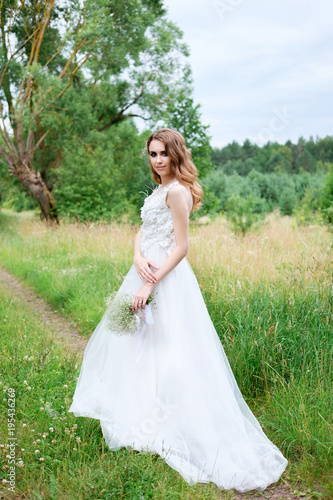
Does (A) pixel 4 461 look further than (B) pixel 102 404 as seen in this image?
No

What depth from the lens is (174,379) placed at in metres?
2.84

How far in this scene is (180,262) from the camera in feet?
10.4

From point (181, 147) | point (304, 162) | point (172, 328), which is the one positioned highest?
point (304, 162)

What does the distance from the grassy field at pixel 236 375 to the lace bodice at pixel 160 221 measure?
3.62ft

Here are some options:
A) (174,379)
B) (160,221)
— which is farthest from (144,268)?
(174,379)

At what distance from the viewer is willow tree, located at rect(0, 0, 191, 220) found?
1409 cm

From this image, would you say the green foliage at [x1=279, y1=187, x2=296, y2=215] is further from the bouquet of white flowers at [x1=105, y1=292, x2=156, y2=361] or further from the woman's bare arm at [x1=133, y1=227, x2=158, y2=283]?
the bouquet of white flowers at [x1=105, y1=292, x2=156, y2=361]

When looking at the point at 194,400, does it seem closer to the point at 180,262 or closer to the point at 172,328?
the point at 172,328

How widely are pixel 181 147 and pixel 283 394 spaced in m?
1.94

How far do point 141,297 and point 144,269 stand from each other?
0.21 metres

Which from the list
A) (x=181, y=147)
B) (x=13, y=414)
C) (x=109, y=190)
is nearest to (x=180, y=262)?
(x=181, y=147)

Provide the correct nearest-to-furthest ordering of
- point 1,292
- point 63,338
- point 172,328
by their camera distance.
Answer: point 172,328 → point 63,338 → point 1,292

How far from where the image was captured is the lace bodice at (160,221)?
3053 mm

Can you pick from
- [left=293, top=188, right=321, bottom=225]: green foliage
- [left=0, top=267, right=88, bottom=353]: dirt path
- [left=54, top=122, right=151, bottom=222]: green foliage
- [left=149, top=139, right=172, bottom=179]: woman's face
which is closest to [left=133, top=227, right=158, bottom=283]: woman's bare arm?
[left=149, top=139, right=172, bottom=179]: woman's face
